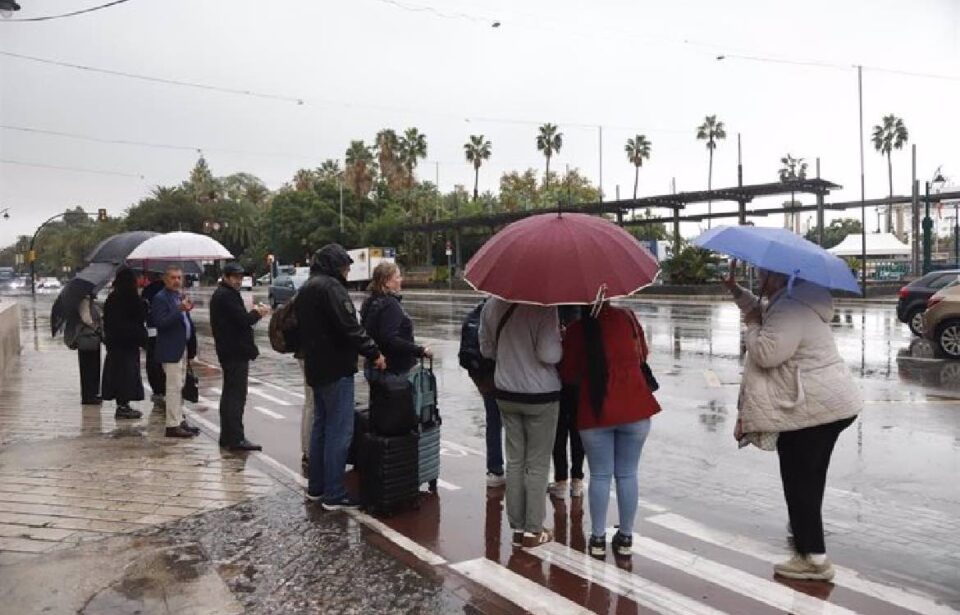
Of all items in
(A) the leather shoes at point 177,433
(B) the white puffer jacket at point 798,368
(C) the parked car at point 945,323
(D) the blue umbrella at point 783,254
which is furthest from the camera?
(C) the parked car at point 945,323

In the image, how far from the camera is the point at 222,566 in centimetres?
458

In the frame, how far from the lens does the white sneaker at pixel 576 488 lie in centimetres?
589

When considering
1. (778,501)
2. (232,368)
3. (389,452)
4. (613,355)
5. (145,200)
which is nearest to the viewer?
(613,355)

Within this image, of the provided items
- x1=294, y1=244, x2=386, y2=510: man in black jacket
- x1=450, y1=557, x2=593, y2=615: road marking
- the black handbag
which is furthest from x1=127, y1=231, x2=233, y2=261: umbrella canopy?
x1=450, y1=557, x2=593, y2=615: road marking

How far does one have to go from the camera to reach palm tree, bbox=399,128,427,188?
75500mm

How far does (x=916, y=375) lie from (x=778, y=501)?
23.5 ft

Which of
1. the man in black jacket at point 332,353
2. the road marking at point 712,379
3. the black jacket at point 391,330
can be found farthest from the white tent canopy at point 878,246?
the man in black jacket at point 332,353

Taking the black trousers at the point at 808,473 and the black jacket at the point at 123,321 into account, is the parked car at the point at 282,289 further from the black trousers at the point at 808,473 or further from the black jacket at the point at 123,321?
the black trousers at the point at 808,473

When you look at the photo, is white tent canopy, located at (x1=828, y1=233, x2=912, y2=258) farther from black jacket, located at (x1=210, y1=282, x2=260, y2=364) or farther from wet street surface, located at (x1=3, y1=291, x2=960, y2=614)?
black jacket, located at (x1=210, y1=282, x2=260, y2=364)

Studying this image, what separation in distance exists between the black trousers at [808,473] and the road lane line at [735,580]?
1.04 ft

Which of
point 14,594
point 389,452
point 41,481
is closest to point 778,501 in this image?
point 389,452

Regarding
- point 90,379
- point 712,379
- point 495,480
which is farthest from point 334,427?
point 712,379

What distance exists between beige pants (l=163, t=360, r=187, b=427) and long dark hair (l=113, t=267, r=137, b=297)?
119 centimetres

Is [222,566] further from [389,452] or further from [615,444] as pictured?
[615,444]
